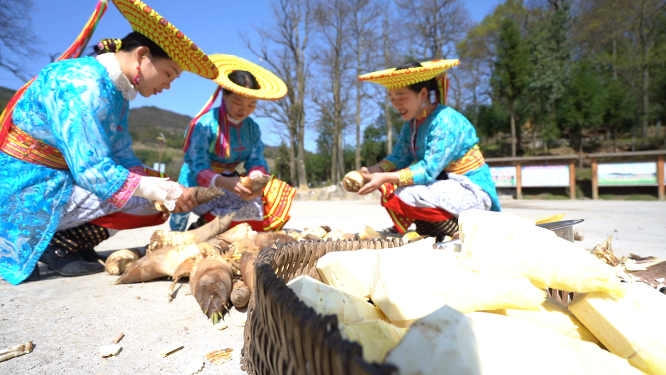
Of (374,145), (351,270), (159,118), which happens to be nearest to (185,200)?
(351,270)

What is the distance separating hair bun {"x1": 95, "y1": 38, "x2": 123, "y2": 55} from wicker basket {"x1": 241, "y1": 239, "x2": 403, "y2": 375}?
209 cm

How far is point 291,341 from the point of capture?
60 cm

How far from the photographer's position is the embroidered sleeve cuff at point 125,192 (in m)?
2.03

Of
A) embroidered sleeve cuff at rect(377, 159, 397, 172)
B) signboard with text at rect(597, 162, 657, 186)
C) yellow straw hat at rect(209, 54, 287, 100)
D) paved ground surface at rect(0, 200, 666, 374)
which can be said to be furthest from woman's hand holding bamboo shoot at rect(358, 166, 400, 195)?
signboard with text at rect(597, 162, 657, 186)

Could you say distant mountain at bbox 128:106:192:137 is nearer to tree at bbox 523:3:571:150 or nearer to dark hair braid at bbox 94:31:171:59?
tree at bbox 523:3:571:150

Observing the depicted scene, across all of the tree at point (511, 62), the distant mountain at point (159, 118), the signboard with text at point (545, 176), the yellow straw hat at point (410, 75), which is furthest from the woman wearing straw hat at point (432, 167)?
the distant mountain at point (159, 118)

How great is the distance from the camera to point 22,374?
1022 millimetres

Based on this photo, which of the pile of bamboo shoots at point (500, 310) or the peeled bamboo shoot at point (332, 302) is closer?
the pile of bamboo shoots at point (500, 310)

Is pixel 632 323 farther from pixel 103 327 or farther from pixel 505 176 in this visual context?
pixel 505 176

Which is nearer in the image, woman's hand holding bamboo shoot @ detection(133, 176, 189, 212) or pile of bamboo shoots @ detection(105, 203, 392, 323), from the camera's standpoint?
pile of bamboo shoots @ detection(105, 203, 392, 323)

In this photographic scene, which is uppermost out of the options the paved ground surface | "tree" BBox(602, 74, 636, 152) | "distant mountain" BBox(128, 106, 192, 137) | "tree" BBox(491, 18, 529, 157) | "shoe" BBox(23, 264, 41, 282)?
"distant mountain" BBox(128, 106, 192, 137)

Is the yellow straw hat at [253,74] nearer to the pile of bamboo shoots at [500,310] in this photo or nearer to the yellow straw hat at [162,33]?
the yellow straw hat at [162,33]

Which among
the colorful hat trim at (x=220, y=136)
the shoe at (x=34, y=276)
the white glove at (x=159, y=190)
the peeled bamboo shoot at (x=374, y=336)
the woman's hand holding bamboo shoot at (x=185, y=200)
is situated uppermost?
the colorful hat trim at (x=220, y=136)

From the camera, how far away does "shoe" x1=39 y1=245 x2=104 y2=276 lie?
7.07 ft
